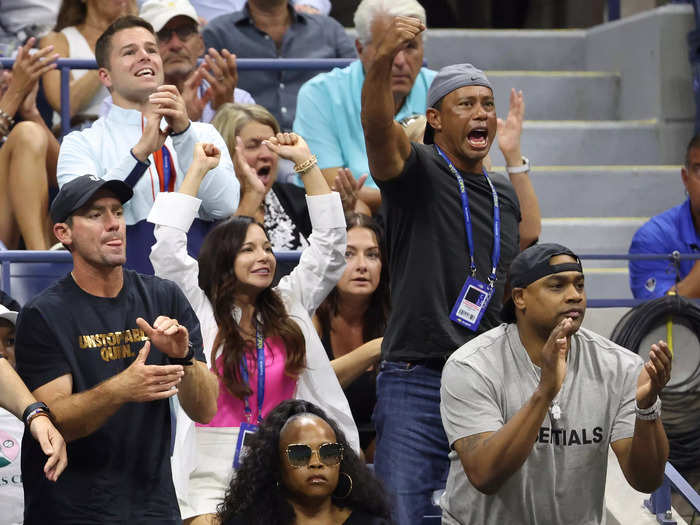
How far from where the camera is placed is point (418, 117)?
5.68 m

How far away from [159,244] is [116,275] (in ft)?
2.57

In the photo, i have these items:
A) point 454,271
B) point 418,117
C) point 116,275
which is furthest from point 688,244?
point 116,275

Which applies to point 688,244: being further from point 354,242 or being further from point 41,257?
point 41,257

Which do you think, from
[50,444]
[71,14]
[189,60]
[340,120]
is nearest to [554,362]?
[50,444]

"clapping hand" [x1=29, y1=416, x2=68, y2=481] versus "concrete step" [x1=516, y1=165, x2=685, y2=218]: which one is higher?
"concrete step" [x1=516, y1=165, x2=685, y2=218]

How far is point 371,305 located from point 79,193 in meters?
1.77

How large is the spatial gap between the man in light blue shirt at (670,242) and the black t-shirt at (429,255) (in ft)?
6.83

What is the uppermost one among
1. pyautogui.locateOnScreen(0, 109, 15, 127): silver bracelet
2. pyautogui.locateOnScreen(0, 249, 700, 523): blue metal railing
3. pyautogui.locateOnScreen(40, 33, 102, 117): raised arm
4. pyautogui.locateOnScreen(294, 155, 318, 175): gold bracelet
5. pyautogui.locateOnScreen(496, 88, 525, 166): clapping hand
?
pyautogui.locateOnScreen(40, 33, 102, 117): raised arm

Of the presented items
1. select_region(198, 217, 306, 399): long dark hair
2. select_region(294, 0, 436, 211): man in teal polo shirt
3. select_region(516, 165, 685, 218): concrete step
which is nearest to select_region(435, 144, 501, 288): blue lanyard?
select_region(198, 217, 306, 399): long dark hair

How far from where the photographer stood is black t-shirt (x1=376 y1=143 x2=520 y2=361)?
14.1 ft

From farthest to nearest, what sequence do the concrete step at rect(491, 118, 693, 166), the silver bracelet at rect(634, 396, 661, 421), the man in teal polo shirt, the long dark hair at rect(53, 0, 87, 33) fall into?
the concrete step at rect(491, 118, 693, 166)
the long dark hair at rect(53, 0, 87, 33)
the man in teal polo shirt
the silver bracelet at rect(634, 396, 661, 421)

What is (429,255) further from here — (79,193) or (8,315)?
(8,315)

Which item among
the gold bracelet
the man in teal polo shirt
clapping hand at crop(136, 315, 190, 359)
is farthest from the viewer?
the man in teal polo shirt

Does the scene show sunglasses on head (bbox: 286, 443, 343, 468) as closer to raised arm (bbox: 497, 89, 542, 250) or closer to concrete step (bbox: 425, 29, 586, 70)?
raised arm (bbox: 497, 89, 542, 250)
